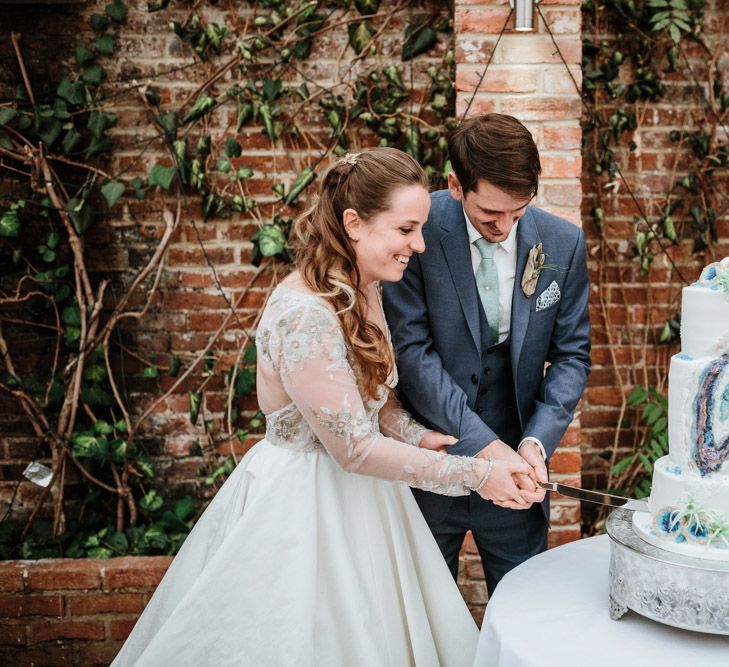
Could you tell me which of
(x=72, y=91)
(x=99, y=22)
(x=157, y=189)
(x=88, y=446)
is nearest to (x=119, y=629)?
(x=88, y=446)

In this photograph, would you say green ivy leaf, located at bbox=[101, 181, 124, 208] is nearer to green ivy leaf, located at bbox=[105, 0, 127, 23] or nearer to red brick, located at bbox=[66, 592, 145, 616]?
green ivy leaf, located at bbox=[105, 0, 127, 23]

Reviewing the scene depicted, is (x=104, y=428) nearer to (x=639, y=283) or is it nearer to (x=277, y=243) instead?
(x=277, y=243)

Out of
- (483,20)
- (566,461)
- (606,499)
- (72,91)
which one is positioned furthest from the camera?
(72,91)

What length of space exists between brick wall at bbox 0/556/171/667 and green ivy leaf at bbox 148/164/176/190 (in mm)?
1265

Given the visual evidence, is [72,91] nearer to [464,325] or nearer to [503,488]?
[464,325]

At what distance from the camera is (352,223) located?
5.69 ft

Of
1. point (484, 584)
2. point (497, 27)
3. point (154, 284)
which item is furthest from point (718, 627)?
point (154, 284)

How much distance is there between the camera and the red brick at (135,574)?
2668 mm

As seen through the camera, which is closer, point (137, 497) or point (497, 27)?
point (497, 27)

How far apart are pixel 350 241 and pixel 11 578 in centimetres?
177

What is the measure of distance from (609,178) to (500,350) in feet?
4.04

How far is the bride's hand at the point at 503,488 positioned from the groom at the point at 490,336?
0.28ft

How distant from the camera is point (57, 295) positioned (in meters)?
2.86

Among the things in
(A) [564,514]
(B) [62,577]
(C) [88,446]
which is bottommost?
(B) [62,577]
